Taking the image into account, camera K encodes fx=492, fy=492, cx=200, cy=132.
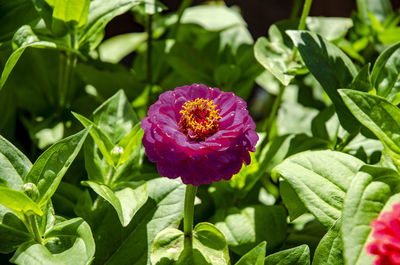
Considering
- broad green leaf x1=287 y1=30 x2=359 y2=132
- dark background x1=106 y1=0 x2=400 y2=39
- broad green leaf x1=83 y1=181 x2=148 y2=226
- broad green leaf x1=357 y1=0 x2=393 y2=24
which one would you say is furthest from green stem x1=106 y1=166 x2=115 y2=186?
dark background x1=106 y1=0 x2=400 y2=39

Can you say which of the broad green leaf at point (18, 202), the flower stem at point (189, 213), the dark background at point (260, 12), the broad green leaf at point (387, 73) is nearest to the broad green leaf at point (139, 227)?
the flower stem at point (189, 213)

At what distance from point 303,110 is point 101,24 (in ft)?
1.53

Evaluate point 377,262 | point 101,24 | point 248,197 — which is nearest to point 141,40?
point 101,24

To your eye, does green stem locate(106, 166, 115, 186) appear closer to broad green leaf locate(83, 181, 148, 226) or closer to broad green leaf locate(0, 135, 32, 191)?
broad green leaf locate(83, 181, 148, 226)

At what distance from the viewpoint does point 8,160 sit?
0.64m

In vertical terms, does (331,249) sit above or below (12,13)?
below

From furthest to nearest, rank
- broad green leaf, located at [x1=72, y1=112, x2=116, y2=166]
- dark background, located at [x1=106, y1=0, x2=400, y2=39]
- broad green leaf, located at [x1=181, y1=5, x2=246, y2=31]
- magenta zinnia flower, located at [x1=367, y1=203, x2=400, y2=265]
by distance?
dark background, located at [x1=106, y1=0, x2=400, y2=39], broad green leaf, located at [x1=181, y1=5, x2=246, y2=31], broad green leaf, located at [x1=72, y1=112, x2=116, y2=166], magenta zinnia flower, located at [x1=367, y1=203, x2=400, y2=265]

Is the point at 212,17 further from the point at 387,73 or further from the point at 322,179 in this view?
the point at 322,179

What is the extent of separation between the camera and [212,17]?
→ 1305mm

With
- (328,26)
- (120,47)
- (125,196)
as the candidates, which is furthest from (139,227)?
(120,47)

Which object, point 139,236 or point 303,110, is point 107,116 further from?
point 303,110

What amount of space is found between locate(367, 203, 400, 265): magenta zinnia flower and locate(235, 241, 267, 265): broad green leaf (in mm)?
134

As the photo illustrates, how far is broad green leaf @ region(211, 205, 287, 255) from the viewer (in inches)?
29.9

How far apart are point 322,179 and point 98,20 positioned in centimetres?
46
